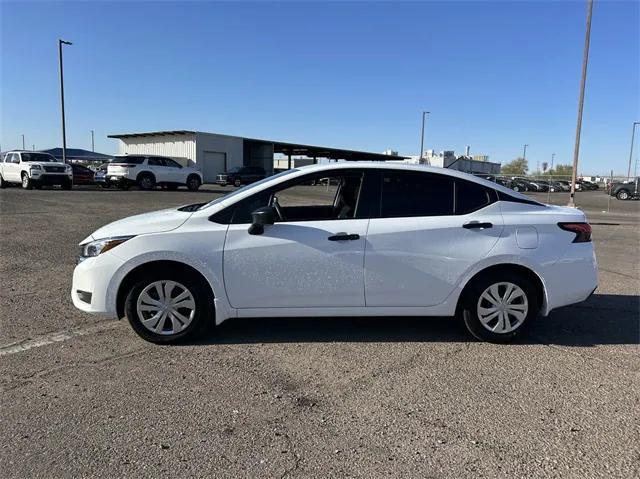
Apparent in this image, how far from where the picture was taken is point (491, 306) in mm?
4590

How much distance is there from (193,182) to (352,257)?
25891 mm

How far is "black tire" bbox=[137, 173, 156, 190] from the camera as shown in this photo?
27188 millimetres

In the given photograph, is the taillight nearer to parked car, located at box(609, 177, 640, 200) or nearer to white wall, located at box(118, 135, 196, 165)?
parked car, located at box(609, 177, 640, 200)

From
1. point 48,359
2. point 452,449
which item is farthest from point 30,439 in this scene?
point 452,449

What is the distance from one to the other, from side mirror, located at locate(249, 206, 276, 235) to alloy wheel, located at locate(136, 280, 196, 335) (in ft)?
2.58

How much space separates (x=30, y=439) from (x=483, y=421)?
2.78 meters

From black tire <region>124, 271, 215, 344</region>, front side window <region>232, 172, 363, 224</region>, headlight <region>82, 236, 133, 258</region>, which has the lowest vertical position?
black tire <region>124, 271, 215, 344</region>

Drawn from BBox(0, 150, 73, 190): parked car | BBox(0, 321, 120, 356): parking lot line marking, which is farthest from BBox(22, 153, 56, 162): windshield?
BBox(0, 321, 120, 356): parking lot line marking

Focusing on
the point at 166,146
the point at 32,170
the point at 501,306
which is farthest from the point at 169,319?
the point at 166,146

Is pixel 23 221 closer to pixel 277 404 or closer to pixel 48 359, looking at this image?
pixel 48 359

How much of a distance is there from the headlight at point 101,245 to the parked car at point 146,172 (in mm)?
23906

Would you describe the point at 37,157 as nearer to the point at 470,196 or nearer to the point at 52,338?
the point at 52,338

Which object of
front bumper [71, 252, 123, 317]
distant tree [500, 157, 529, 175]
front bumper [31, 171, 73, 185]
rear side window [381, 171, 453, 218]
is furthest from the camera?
distant tree [500, 157, 529, 175]

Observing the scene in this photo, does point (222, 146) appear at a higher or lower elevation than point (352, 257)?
higher
